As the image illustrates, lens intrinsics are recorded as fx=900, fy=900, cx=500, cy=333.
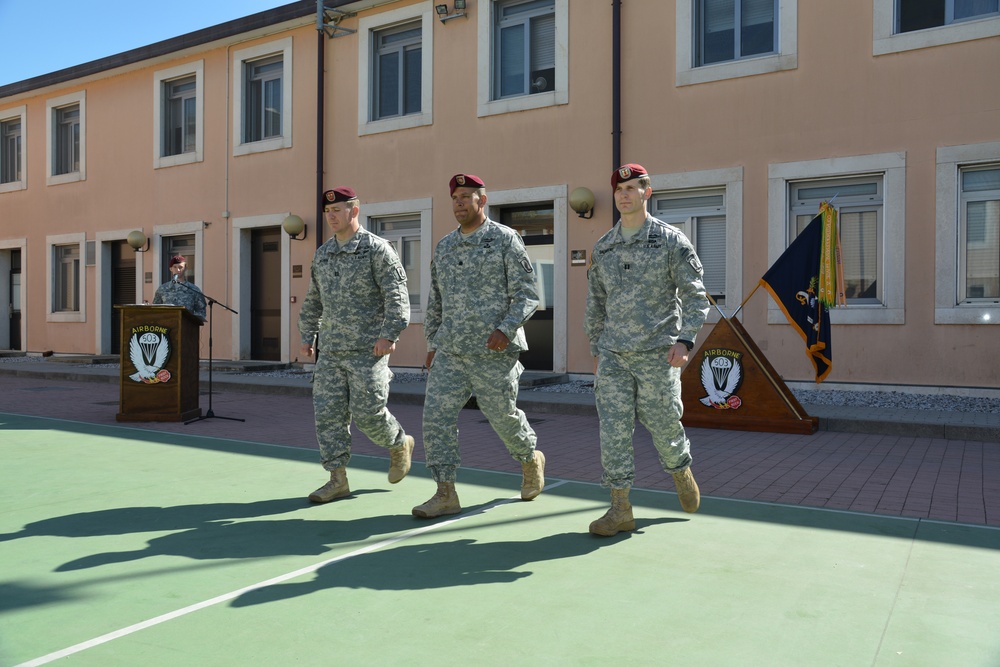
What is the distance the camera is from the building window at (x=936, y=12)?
35.6 ft

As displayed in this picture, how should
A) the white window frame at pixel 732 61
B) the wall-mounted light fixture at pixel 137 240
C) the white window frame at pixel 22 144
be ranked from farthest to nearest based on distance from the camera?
the white window frame at pixel 22 144
the wall-mounted light fixture at pixel 137 240
the white window frame at pixel 732 61

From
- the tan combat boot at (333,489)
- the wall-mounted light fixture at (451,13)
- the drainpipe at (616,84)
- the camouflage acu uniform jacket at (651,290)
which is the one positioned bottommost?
the tan combat boot at (333,489)

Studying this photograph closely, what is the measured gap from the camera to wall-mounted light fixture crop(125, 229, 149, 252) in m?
18.8

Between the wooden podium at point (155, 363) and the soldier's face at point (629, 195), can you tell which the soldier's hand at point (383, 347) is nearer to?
the soldier's face at point (629, 195)

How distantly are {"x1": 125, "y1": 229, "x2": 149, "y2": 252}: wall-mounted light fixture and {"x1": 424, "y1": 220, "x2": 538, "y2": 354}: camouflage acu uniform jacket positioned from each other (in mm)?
15401

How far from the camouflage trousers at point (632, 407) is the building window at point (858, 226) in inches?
296

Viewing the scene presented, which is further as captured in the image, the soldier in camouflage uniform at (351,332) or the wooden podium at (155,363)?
the wooden podium at (155,363)

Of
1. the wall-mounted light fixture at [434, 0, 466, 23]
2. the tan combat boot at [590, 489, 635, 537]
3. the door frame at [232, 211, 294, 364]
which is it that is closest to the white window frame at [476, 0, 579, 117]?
the wall-mounted light fixture at [434, 0, 466, 23]

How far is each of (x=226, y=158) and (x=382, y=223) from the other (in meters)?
4.02

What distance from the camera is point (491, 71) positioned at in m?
14.5

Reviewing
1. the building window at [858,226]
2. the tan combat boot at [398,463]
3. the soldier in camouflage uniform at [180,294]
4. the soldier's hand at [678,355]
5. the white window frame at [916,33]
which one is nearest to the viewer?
the soldier's hand at [678,355]

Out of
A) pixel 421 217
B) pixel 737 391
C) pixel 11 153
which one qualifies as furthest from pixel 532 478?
pixel 11 153

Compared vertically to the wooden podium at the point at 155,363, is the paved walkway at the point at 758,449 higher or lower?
lower

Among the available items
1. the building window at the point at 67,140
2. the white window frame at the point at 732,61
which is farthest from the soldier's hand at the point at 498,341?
the building window at the point at 67,140
